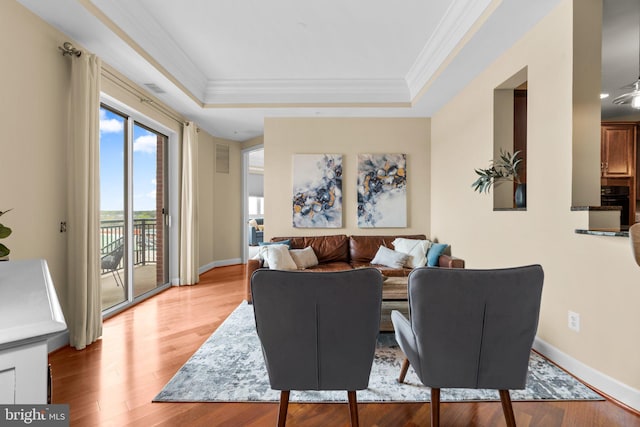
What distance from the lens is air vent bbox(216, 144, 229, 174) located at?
6.54 meters

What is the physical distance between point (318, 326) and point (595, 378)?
2.01m

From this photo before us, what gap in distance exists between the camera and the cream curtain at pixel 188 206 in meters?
5.01

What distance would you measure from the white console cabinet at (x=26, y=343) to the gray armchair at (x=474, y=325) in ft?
4.43

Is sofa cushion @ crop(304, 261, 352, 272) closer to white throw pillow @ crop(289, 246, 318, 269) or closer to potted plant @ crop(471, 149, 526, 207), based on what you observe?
white throw pillow @ crop(289, 246, 318, 269)

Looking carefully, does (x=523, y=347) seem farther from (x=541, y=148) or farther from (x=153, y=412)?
(x=153, y=412)

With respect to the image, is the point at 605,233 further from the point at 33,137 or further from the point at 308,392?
the point at 33,137

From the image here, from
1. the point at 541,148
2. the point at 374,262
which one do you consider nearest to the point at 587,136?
the point at 541,148

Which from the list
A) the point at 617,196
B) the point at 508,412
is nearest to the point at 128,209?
the point at 508,412

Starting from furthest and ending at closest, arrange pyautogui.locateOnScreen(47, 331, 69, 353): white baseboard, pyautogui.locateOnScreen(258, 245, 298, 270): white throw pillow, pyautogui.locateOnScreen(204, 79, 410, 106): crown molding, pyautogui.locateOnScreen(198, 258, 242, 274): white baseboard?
pyautogui.locateOnScreen(198, 258, 242, 274): white baseboard → pyautogui.locateOnScreen(204, 79, 410, 106): crown molding → pyautogui.locateOnScreen(258, 245, 298, 270): white throw pillow → pyautogui.locateOnScreen(47, 331, 69, 353): white baseboard

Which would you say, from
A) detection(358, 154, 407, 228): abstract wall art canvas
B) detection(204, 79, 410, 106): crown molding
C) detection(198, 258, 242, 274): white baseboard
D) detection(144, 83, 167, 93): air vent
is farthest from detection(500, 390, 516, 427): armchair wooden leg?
detection(198, 258, 242, 274): white baseboard

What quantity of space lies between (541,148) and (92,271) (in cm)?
402

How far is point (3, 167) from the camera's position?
2266 millimetres

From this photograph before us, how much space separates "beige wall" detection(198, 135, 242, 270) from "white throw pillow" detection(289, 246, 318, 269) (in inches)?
96.4

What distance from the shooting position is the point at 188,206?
5.05 m
